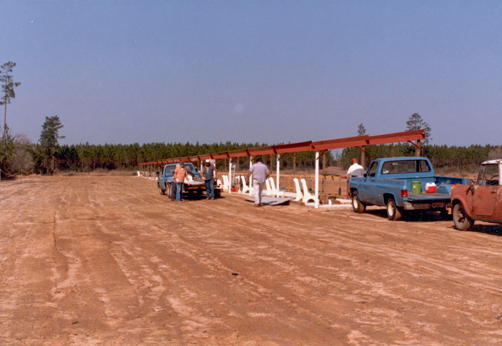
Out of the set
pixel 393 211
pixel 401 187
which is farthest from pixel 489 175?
pixel 393 211

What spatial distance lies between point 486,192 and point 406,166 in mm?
4780

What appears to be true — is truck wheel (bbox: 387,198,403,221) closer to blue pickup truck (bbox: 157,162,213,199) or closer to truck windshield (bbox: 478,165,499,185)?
truck windshield (bbox: 478,165,499,185)

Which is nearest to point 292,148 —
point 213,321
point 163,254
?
point 163,254

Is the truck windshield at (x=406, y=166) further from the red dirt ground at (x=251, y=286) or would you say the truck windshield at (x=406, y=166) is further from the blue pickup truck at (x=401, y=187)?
the red dirt ground at (x=251, y=286)

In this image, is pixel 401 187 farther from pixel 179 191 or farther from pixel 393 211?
pixel 179 191

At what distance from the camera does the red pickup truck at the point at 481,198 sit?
10734mm

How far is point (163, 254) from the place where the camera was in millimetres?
8953

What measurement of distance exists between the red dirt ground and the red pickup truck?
→ 0.44m

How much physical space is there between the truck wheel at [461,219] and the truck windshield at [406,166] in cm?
340

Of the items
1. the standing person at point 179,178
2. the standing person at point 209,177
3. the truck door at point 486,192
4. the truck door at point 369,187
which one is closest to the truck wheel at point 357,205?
the truck door at point 369,187

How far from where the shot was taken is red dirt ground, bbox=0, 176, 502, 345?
4.80 metres

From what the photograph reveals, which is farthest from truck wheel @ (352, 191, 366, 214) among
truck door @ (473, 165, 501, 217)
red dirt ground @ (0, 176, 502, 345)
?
truck door @ (473, 165, 501, 217)

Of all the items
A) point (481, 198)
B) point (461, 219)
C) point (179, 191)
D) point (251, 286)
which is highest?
point (481, 198)

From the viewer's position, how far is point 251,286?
6570 mm
